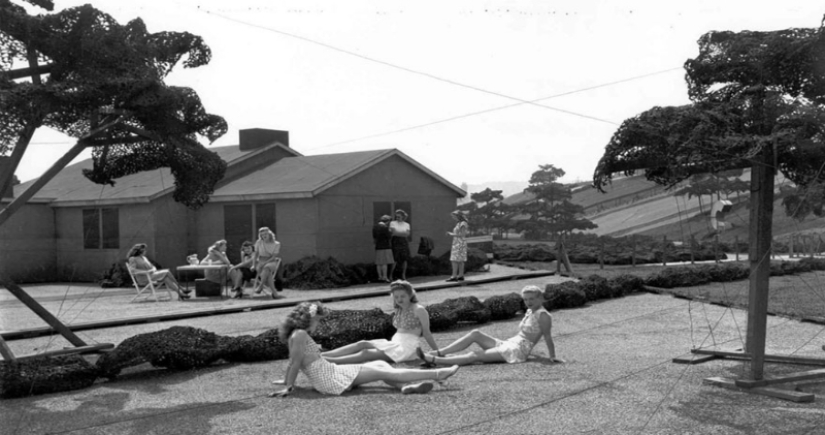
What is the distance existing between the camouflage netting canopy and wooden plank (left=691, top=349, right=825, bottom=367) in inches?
86.5

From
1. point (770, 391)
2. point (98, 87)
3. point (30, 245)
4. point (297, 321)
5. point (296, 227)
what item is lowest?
point (770, 391)

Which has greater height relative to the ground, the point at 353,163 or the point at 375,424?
the point at 353,163

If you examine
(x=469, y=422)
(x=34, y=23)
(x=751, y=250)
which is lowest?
(x=469, y=422)

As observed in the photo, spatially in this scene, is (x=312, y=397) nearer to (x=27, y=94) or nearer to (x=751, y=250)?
(x=27, y=94)

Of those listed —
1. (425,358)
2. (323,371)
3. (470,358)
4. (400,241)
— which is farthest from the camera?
(400,241)

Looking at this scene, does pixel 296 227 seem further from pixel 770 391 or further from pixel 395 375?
pixel 770 391

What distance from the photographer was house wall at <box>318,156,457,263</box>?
23.2m

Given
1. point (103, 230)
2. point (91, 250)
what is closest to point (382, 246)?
point (103, 230)

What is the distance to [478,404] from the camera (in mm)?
8031

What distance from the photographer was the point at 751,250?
9.28 m

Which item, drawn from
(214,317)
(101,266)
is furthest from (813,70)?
(101,266)

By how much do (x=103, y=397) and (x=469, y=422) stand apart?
3.63 metres

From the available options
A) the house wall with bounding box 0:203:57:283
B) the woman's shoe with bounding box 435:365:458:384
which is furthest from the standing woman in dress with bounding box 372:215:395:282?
the woman's shoe with bounding box 435:365:458:384

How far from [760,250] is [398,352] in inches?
158
